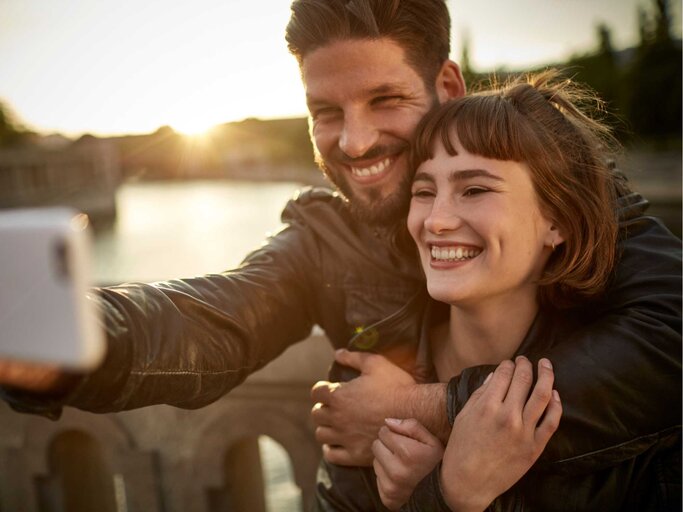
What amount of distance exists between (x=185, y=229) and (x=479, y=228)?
3834cm

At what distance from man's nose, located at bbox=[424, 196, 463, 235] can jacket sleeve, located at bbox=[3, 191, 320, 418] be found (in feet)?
1.84

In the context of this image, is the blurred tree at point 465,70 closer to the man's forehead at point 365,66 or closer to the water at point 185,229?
the man's forehead at point 365,66

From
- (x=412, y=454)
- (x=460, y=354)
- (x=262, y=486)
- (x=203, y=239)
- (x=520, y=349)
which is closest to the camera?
(x=412, y=454)

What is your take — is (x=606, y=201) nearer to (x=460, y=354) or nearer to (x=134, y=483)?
(x=460, y=354)

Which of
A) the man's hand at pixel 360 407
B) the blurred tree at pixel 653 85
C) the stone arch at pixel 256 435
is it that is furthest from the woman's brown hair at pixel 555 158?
the blurred tree at pixel 653 85

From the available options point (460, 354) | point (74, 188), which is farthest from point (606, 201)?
point (74, 188)

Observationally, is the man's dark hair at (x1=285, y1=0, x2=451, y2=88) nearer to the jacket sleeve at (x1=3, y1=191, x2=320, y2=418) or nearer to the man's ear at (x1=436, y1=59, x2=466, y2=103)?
the man's ear at (x1=436, y1=59, x2=466, y2=103)

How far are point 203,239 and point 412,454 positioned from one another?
3718 centimetres

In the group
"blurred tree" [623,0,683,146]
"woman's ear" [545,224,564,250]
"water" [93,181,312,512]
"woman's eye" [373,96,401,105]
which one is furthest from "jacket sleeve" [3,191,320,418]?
"blurred tree" [623,0,683,146]

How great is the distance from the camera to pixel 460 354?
182 centimetres

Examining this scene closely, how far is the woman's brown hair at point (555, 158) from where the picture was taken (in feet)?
5.25

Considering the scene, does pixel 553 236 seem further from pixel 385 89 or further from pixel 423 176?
pixel 385 89

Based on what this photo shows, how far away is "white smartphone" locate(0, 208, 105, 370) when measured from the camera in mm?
508

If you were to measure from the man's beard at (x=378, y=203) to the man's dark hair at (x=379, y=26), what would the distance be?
0.36 meters
